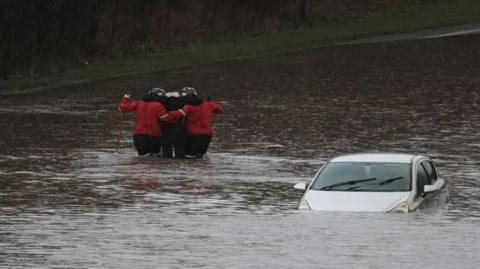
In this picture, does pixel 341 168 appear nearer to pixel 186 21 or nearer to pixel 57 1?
pixel 57 1

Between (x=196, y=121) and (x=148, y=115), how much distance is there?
112 cm

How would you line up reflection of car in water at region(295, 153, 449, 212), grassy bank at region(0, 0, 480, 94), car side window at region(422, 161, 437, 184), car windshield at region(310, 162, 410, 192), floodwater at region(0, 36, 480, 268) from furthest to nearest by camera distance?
grassy bank at region(0, 0, 480, 94), car side window at region(422, 161, 437, 184), car windshield at region(310, 162, 410, 192), reflection of car in water at region(295, 153, 449, 212), floodwater at region(0, 36, 480, 268)

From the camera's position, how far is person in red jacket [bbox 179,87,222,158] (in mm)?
33469

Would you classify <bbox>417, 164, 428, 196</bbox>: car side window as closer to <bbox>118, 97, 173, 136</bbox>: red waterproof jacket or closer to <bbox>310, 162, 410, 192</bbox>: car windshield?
<bbox>310, 162, 410, 192</bbox>: car windshield

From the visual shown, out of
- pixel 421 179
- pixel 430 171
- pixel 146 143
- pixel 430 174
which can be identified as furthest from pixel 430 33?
pixel 421 179

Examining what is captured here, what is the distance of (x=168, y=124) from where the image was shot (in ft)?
111

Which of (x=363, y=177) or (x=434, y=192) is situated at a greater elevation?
(x=363, y=177)

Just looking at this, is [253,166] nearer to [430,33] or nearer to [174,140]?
[174,140]

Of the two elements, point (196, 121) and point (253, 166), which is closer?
point (253, 166)

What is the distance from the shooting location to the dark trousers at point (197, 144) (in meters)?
33.9

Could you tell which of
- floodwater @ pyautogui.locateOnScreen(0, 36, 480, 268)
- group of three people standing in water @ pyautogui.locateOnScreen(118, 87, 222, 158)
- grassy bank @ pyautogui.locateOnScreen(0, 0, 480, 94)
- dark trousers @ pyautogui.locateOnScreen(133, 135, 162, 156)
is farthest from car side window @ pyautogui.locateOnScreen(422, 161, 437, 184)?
grassy bank @ pyautogui.locateOnScreen(0, 0, 480, 94)

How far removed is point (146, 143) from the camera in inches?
1335

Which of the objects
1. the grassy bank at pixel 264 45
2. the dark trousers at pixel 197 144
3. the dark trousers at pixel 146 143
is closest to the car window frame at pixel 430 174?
the dark trousers at pixel 197 144

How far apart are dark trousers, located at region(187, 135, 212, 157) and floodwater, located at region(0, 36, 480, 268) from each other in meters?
0.33
